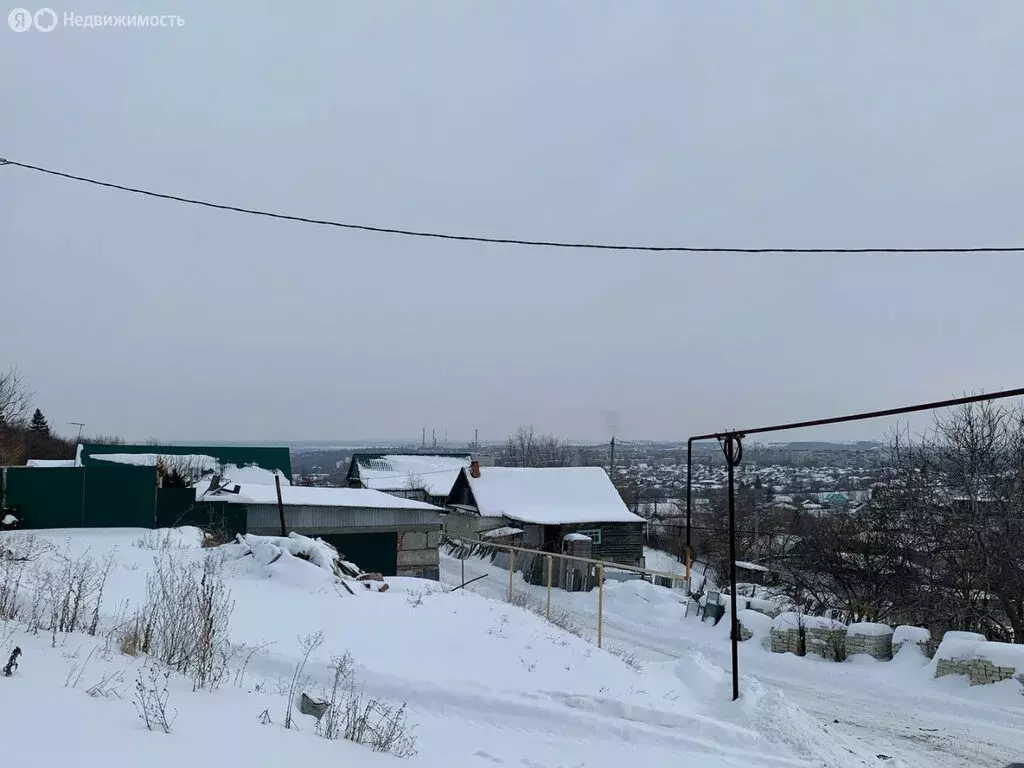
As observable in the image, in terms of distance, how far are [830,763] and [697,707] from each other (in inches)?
77.0

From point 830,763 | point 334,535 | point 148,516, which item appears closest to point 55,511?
point 148,516

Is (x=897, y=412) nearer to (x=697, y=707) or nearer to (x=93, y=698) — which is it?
(x=697, y=707)

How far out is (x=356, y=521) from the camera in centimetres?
2106

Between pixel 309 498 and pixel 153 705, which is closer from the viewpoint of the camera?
pixel 153 705

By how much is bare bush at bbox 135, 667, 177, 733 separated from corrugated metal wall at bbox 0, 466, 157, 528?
1323 centimetres

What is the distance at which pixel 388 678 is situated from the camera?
7.52 m

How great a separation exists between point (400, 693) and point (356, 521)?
46.8 feet

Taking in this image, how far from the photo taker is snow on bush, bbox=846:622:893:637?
13.0m

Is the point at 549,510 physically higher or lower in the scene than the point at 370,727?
lower

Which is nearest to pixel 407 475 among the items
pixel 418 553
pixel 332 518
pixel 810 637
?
pixel 418 553

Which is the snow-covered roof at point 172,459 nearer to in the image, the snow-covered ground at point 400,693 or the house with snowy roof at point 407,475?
the snow-covered ground at point 400,693

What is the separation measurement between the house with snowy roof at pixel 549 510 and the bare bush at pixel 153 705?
25.7 metres

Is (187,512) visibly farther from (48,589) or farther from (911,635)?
(911,635)

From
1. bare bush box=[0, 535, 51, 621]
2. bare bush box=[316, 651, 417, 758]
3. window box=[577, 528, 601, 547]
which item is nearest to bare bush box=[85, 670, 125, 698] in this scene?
bare bush box=[316, 651, 417, 758]
